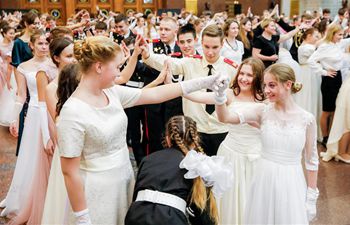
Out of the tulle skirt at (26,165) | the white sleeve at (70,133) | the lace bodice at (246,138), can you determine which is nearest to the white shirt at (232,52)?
the lace bodice at (246,138)

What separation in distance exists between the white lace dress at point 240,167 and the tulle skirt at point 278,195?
12.3 inches

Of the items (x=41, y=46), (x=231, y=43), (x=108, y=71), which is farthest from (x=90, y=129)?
(x=231, y=43)

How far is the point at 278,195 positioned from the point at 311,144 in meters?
0.37

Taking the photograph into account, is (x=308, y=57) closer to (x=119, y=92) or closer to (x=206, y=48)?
(x=206, y=48)

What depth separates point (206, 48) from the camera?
3406 millimetres

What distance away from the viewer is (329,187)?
14.0ft

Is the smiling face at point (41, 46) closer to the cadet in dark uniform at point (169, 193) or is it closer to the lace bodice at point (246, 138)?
the lace bodice at point (246, 138)

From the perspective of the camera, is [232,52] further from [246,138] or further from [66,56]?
[66,56]

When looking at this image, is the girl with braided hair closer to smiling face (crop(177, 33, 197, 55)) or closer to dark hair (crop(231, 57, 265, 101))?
dark hair (crop(231, 57, 265, 101))

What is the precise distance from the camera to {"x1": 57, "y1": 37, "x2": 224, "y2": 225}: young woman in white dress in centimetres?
190

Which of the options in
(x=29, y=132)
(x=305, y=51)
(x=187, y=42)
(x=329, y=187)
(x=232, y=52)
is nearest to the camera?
(x=29, y=132)

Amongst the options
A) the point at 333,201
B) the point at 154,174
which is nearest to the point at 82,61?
the point at 154,174

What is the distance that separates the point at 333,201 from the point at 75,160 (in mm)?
2845

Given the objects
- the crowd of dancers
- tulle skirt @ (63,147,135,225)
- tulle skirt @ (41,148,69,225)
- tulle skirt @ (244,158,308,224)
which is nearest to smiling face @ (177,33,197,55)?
the crowd of dancers
